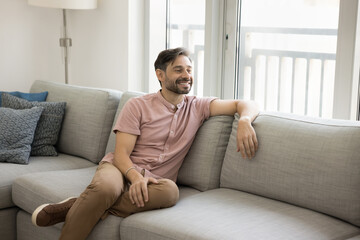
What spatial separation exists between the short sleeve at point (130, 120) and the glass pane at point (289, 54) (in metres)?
1.00

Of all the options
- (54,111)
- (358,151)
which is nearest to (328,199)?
(358,151)

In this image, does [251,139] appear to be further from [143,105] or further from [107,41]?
[107,41]

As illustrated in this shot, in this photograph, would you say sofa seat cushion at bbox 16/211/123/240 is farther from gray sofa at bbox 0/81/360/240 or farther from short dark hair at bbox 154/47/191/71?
short dark hair at bbox 154/47/191/71

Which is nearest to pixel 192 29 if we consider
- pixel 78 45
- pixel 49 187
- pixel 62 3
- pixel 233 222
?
pixel 62 3

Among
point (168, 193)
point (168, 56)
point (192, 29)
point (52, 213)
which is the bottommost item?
point (52, 213)

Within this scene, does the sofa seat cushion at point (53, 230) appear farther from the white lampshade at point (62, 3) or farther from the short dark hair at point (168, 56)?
the white lampshade at point (62, 3)

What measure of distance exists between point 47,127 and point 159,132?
3.13ft

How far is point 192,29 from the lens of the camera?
3715 mm

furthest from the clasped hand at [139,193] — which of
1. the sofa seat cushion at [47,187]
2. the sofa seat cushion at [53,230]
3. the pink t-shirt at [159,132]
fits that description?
the sofa seat cushion at [47,187]

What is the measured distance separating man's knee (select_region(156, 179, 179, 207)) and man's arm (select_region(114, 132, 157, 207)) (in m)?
0.06

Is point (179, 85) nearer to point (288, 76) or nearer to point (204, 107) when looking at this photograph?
point (204, 107)

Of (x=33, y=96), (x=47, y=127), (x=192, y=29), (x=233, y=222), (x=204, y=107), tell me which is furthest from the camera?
(x=192, y=29)

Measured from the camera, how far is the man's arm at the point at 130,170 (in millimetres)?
2324

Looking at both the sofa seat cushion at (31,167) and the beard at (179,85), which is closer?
the beard at (179,85)
